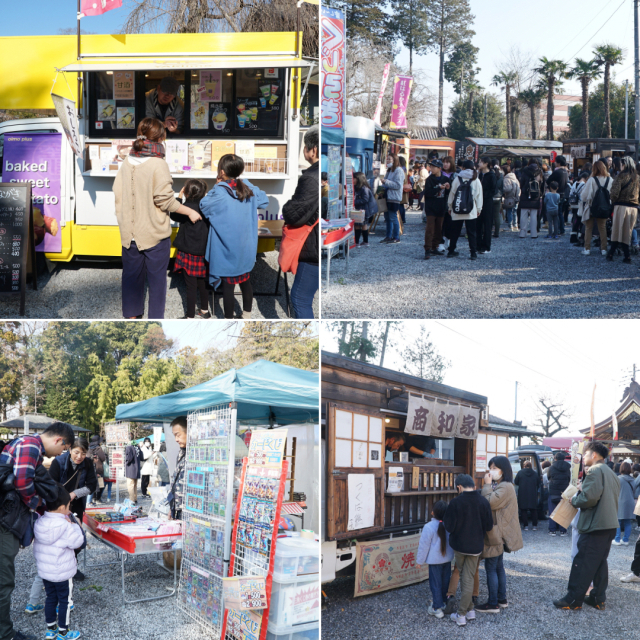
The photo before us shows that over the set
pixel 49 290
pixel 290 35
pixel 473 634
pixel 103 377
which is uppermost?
pixel 290 35

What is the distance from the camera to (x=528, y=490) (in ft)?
28.1

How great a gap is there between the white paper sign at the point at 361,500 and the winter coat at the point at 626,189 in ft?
18.0

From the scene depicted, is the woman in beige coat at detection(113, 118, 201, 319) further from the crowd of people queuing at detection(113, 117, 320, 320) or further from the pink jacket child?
the pink jacket child

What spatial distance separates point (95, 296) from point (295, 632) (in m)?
3.93

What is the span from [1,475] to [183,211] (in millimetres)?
2427

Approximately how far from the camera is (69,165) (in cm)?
593

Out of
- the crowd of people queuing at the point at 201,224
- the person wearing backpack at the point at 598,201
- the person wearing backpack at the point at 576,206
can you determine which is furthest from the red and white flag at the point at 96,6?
the person wearing backpack at the point at 576,206

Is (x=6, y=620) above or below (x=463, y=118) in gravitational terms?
below

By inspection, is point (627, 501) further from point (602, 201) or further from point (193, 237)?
point (193, 237)

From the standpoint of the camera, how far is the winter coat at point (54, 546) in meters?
3.46

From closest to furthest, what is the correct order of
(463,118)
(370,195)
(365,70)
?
1. (370,195)
2. (365,70)
3. (463,118)

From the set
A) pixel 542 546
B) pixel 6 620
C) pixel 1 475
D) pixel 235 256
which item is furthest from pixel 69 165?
pixel 542 546

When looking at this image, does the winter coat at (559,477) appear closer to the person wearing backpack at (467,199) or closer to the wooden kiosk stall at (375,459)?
the wooden kiosk stall at (375,459)

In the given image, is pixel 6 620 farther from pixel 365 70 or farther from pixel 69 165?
pixel 365 70
